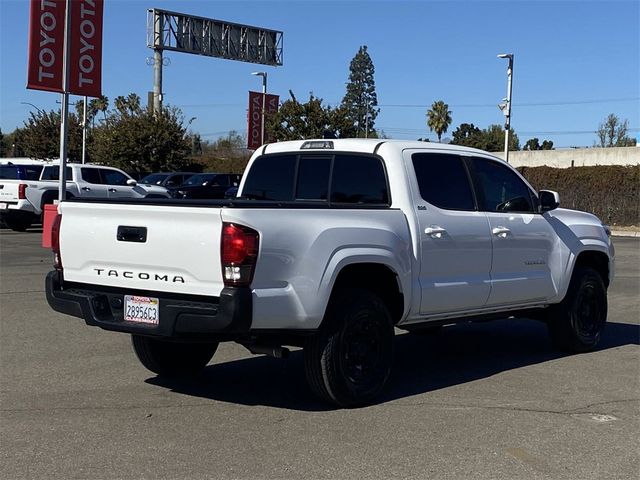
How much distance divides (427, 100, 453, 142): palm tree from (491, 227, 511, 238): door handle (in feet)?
293

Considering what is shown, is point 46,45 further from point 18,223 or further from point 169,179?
point 169,179

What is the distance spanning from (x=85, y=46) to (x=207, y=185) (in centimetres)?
1300

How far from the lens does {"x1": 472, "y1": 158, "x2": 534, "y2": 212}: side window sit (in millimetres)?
7305

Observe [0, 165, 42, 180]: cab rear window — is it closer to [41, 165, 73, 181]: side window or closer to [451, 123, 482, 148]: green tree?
[41, 165, 73, 181]: side window

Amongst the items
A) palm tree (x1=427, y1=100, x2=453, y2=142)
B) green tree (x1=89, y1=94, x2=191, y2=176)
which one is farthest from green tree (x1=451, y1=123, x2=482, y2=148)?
green tree (x1=89, y1=94, x2=191, y2=176)

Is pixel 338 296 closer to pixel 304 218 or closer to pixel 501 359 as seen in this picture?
pixel 304 218

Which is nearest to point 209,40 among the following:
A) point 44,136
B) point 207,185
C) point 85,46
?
point 44,136

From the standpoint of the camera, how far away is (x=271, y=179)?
7262 millimetres

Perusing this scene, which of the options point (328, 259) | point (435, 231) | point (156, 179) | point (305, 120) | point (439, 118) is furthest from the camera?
point (439, 118)

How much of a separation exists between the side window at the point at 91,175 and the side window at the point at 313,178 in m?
17.6

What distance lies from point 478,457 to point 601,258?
4441mm

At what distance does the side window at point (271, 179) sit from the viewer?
713 cm

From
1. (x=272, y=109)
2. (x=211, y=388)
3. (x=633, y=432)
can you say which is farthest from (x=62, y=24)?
(x=272, y=109)

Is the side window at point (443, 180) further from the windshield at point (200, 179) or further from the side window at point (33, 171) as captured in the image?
the windshield at point (200, 179)
